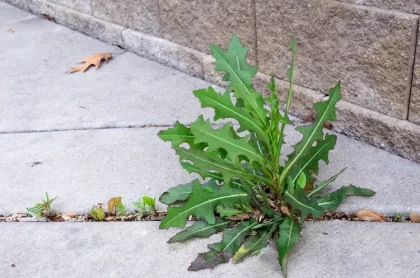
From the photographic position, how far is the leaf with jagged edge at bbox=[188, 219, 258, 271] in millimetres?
2184

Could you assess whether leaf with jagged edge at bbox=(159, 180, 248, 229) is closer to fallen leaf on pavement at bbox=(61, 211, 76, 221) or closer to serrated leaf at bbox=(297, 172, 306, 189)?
serrated leaf at bbox=(297, 172, 306, 189)

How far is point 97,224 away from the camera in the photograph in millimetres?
2484

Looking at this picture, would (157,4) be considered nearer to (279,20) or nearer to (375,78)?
(279,20)

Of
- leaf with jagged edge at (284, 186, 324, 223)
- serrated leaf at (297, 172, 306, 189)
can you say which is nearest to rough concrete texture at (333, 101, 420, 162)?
serrated leaf at (297, 172, 306, 189)

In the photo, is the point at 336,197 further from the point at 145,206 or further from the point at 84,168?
the point at 84,168

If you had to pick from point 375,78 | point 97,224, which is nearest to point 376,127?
point 375,78

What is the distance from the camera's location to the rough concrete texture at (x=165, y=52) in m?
3.71

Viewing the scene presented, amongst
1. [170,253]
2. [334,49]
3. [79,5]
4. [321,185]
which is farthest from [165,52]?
[170,253]

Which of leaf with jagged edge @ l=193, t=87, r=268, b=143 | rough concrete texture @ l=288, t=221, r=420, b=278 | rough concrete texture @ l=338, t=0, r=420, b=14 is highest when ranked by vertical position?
rough concrete texture @ l=338, t=0, r=420, b=14

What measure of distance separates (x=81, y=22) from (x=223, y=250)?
2967mm

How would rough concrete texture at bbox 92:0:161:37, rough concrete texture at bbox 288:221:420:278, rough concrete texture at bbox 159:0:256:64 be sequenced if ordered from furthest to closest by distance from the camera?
rough concrete texture at bbox 92:0:161:37 → rough concrete texture at bbox 159:0:256:64 → rough concrete texture at bbox 288:221:420:278

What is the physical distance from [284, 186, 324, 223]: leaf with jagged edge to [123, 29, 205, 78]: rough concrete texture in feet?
5.35

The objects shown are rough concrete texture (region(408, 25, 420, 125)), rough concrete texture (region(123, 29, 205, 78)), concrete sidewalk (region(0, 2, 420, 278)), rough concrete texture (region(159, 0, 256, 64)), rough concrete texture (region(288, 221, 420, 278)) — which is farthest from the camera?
rough concrete texture (region(123, 29, 205, 78))

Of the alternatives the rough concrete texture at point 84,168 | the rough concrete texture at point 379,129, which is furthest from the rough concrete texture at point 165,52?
the rough concrete texture at point 379,129
